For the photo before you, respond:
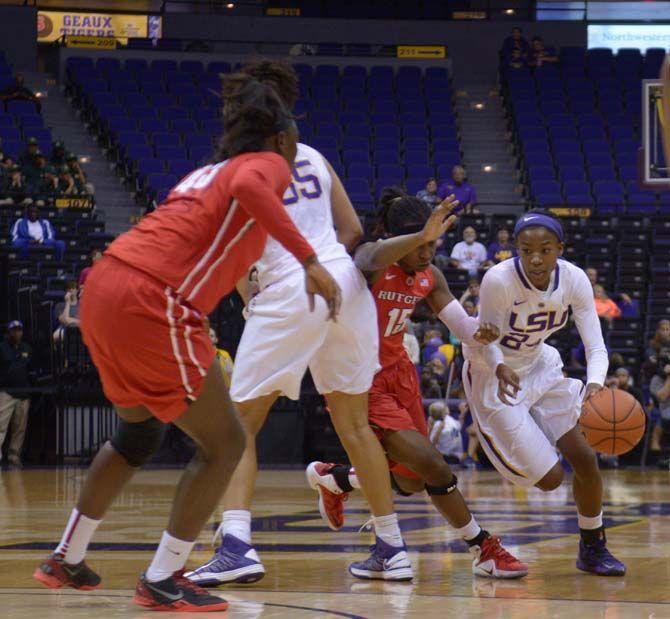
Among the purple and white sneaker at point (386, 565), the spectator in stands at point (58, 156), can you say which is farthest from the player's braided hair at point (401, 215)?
the spectator in stands at point (58, 156)

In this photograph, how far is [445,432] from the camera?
44.3ft

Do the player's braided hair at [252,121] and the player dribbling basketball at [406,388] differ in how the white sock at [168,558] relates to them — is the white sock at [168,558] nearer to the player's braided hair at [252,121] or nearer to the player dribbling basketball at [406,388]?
the player dribbling basketball at [406,388]

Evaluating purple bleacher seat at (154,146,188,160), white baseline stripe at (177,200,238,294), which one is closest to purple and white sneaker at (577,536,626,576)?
white baseline stripe at (177,200,238,294)

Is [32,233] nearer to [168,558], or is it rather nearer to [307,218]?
[307,218]

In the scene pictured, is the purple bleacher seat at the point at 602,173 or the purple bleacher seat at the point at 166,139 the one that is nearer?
the purple bleacher seat at the point at 166,139

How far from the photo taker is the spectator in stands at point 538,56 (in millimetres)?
25453

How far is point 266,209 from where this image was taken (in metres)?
3.97

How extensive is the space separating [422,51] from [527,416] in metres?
21.9

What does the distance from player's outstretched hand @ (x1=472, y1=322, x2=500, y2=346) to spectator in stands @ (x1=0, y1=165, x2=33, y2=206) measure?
13010 millimetres

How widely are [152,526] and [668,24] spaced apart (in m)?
24.1

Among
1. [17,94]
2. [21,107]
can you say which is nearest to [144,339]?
[21,107]

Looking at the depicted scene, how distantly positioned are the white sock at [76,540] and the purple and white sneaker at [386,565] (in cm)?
126

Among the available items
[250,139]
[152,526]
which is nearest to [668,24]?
[152,526]

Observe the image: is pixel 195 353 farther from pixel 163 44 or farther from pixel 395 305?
pixel 163 44
